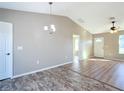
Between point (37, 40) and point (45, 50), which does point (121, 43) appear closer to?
point (45, 50)

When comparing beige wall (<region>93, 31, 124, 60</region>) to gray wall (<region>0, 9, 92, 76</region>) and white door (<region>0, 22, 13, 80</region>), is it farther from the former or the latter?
white door (<region>0, 22, 13, 80</region>)

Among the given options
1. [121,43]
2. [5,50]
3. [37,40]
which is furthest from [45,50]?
[121,43]

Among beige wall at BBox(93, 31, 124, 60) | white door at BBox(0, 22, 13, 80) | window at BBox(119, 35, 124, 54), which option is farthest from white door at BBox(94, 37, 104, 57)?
white door at BBox(0, 22, 13, 80)

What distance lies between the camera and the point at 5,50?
4133 millimetres

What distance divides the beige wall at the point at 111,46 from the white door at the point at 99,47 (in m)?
0.35

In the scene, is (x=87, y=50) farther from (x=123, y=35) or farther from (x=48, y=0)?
(x=48, y=0)

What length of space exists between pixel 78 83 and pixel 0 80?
272 cm

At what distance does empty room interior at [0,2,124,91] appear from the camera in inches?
146

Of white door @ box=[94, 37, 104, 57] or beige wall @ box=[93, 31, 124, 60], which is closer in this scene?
beige wall @ box=[93, 31, 124, 60]

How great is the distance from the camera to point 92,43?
10.2 metres

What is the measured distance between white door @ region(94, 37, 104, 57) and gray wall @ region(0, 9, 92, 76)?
335 cm

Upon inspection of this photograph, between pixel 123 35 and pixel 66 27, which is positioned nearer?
pixel 66 27

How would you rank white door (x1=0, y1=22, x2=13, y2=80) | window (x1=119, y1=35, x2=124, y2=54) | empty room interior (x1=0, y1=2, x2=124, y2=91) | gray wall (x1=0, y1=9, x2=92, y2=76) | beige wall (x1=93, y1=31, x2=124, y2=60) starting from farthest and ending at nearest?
beige wall (x1=93, y1=31, x2=124, y2=60)
window (x1=119, y1=35, x2=124, y2=54)
gray wall (x1=0, y1=9, x2=92, y2=76)
white door (x1=0, y1=22, x2=13, y2=80)
empty room interior (x1=0, y1=2, x2=124, y2=91)

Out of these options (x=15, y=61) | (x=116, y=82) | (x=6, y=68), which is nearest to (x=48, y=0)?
(x=15, y=61)
